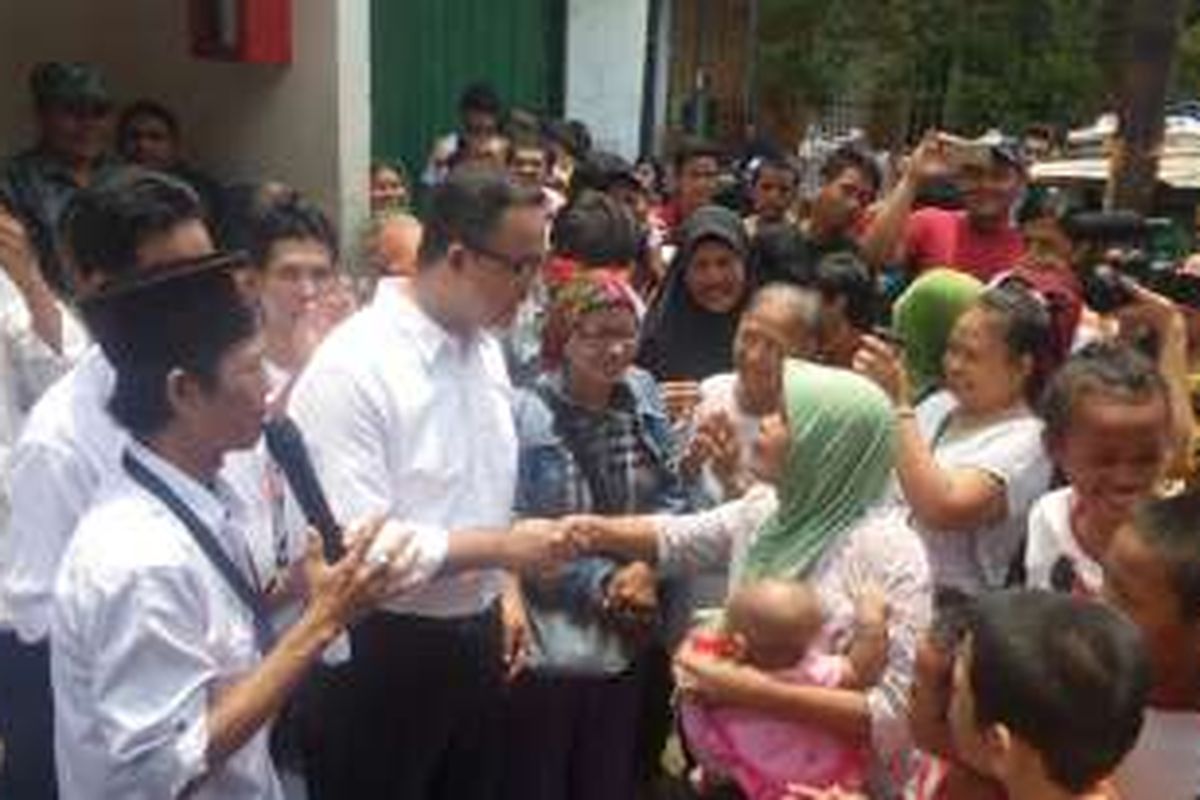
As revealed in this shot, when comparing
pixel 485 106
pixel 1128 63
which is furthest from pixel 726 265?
pixel 485 106

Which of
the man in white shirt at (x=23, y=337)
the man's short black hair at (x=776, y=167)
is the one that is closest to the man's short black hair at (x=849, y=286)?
the man in white shirt at (x=23, y=337)

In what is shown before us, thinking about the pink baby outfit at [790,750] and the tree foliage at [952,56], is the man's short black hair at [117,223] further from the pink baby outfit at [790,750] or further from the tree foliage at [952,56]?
the tree foliage at [952,56]

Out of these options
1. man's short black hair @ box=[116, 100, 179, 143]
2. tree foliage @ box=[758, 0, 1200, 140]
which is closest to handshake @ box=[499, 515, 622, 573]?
man's short black hair @ box=[116, 100, 179, 143]

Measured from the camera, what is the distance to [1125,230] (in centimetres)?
494

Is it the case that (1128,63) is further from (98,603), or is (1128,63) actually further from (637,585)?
(98,603)

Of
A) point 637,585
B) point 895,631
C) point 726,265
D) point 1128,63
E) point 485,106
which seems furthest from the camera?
point 485,106

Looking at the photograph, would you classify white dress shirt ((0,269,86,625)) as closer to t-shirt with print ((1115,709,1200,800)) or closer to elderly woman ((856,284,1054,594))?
elderly woman ((856,284,1054,594))

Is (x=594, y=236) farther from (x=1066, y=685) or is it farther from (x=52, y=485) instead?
(x=1066, y=685)

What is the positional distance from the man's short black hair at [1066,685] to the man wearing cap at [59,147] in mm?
4000

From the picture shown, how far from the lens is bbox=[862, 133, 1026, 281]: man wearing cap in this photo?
5.80 m

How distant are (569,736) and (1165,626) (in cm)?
187

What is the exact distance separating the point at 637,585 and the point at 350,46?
3.57 metres

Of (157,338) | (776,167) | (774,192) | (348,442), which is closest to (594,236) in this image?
(348,442)

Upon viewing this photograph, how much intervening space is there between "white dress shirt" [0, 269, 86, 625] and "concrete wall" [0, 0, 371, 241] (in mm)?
2896
